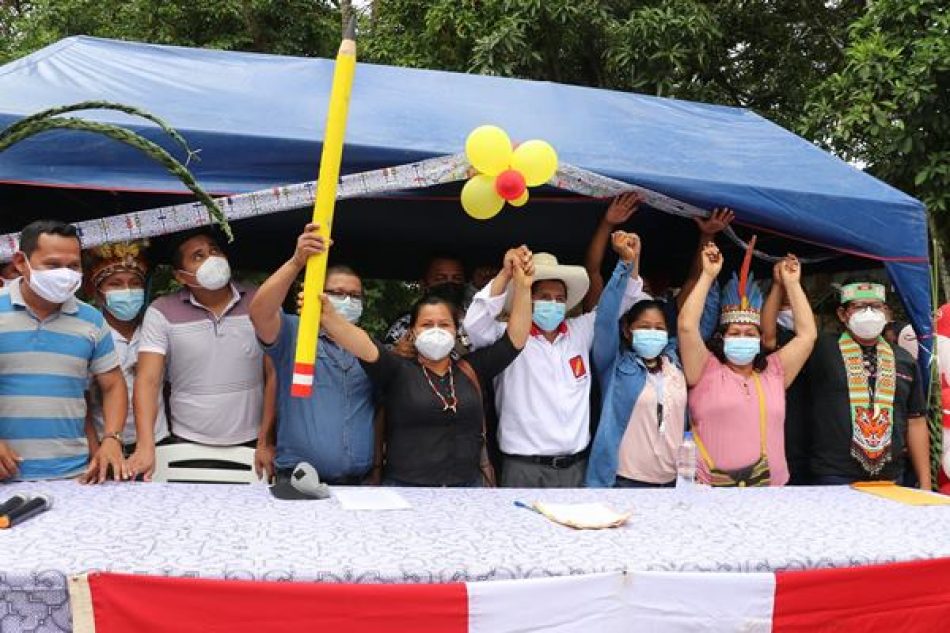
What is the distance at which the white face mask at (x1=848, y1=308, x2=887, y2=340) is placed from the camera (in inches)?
129

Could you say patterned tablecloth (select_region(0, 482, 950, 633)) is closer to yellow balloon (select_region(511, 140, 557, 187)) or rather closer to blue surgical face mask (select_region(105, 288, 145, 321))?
blue surgical face mask (select_region(105, 288, 145, 321))

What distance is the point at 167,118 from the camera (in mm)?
2748

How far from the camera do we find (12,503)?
6.04 feet

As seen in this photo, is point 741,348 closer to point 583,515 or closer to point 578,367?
point 578,367

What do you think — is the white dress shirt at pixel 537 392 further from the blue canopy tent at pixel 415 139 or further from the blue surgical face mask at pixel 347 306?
the blue canopy tent at pixel 415 139

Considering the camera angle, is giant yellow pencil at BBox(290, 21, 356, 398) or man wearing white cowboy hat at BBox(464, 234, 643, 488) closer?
giant yellow pencil at BBox(290, 21, 356, 398)

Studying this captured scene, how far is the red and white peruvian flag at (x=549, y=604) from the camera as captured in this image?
5.02 feet

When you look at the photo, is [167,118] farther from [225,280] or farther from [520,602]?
[520,602]

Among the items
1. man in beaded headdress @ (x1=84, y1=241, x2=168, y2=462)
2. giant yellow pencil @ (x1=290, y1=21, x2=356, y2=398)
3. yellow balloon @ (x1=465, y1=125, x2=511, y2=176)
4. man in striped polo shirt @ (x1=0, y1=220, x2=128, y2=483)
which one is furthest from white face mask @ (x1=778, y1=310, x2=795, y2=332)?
man in striped polo shirt @ (x1=0, y1=220, x2=128, y2=483)

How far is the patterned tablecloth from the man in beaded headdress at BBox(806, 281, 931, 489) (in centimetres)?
80

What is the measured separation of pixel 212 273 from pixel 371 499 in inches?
43.2

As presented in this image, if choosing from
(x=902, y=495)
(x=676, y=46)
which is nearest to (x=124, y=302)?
(x=902, y=495)

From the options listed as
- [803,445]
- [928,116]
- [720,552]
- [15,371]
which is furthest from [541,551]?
[928,116]

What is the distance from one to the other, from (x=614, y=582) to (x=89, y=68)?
264cm
